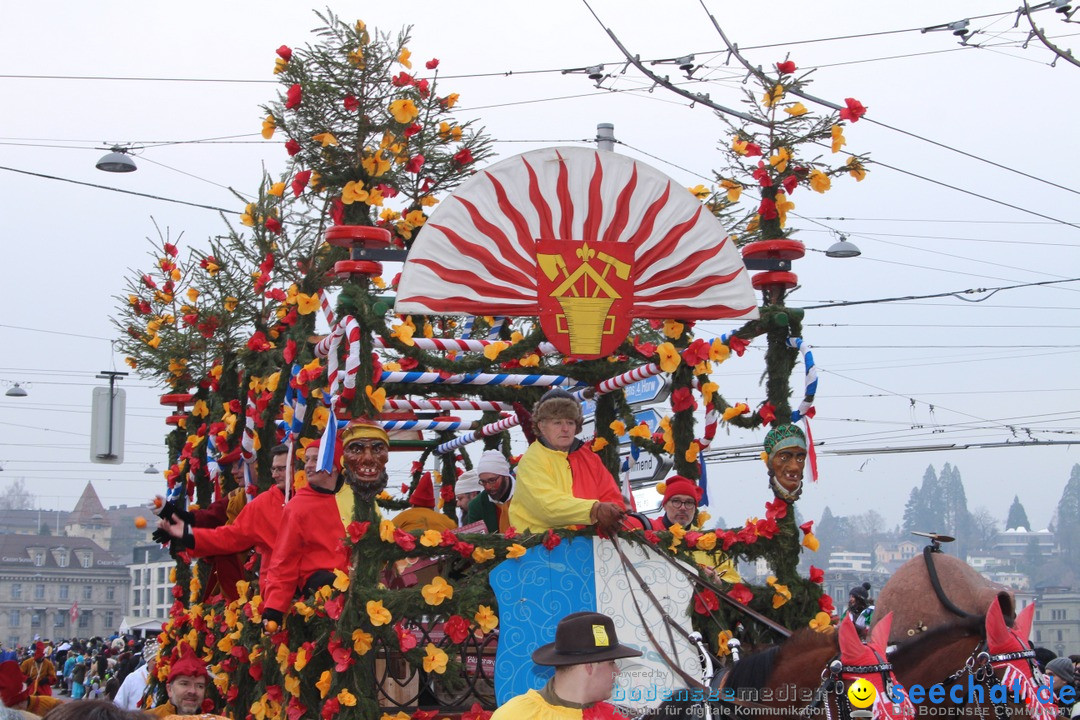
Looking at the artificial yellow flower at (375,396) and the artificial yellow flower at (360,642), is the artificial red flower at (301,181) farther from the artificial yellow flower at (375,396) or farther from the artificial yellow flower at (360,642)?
the artificial yellow flower at (360,642)

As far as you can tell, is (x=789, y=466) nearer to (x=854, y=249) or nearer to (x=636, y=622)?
(x=636, y=622)

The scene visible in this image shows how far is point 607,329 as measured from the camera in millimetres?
7469

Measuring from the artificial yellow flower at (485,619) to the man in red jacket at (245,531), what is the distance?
2.39m

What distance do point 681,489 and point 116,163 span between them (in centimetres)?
974

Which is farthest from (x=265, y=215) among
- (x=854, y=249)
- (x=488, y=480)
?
(x=854, y=249)

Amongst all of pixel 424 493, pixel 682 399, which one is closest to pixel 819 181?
pixel 682 399

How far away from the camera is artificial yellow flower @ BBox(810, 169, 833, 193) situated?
7645 millimetres

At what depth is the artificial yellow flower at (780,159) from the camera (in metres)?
7.64

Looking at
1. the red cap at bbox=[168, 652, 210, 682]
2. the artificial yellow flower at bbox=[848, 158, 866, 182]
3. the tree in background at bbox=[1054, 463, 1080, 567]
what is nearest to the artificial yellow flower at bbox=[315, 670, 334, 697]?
the red cap at bbox=[168, 652, 210, 682]

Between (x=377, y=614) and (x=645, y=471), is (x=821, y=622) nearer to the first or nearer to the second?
(x=377, y=614)

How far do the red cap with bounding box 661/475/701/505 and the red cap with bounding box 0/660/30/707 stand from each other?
4.28 meters

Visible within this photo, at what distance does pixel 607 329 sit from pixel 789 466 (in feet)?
4.47

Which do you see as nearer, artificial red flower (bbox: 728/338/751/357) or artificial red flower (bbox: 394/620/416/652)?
artificial red flower (bbox: 394/620/416/652)

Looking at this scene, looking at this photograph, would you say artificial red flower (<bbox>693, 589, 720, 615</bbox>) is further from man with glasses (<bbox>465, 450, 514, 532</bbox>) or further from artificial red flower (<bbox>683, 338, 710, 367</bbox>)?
man with glasses (<bbox>465, 450, 514, 532</bbox>)
